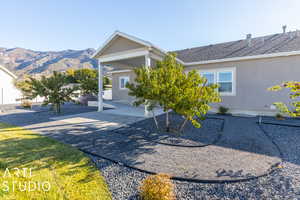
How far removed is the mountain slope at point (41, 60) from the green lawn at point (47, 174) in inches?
3308

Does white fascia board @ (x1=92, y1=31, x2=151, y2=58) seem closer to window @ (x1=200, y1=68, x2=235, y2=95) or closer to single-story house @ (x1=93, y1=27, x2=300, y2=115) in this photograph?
single-story house @ (x1=93, y1=27, x2=300, y2=115)

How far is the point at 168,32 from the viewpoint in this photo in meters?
14.1

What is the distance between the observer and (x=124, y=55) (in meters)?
8.72

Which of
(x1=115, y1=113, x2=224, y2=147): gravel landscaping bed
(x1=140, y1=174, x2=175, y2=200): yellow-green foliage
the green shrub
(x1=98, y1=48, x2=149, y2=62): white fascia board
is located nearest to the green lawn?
(x1=140, y1=174, x2=175, y2=200): yellow-green foliage

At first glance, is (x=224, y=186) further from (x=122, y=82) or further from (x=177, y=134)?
(x=122, y=82)

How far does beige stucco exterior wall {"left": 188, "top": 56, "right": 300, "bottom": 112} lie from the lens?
7.69 metres

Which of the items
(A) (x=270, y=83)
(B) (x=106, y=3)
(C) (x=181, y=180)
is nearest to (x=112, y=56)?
(B) (x=106, y=3)

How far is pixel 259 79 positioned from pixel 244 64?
1.28 metres

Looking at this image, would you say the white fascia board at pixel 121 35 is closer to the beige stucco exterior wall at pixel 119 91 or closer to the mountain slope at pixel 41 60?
the beige stucco exterior wall at pixel 119 91

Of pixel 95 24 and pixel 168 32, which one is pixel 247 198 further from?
pixel 95 24

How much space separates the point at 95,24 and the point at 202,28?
10565mm

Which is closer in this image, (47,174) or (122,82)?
(47,174)

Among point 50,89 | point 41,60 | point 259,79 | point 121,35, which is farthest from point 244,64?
point 41,60

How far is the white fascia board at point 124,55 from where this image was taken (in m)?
7.92
